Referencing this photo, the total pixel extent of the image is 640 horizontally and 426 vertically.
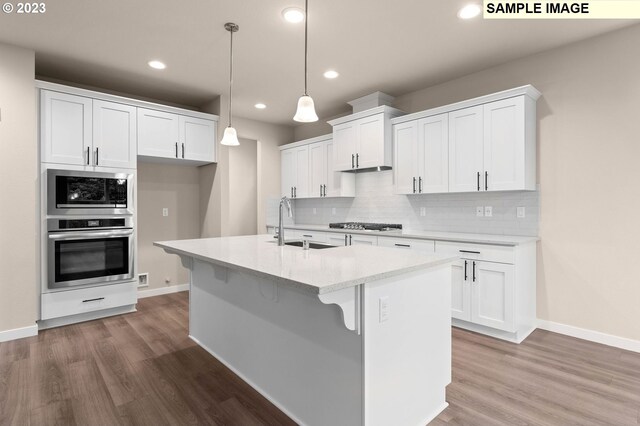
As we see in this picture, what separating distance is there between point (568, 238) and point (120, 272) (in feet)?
15.7

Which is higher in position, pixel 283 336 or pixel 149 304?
pixel 283 336

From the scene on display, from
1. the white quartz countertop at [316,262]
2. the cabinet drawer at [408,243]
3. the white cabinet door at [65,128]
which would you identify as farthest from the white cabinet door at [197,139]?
the cabinet drawer at [408,243]

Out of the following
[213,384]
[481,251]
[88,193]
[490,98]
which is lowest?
[213,384]

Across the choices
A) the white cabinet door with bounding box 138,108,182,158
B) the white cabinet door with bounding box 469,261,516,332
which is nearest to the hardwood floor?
the white cabinet door with bounding box 469,261,516,332

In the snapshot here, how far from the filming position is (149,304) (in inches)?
174

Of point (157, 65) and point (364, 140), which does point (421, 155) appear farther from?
point (157, 65)

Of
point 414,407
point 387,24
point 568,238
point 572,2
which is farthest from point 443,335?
point 572,2

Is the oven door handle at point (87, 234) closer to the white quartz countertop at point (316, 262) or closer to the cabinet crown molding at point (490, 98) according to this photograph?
the white quartz countertop at point (316, 262)

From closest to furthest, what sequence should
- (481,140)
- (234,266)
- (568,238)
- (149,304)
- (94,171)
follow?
(234,266), (568,238), (481,140), (94,171), (149,304)

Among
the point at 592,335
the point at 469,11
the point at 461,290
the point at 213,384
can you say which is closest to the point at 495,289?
the point at 461,290

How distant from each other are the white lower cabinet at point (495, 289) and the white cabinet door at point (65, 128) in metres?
4.02

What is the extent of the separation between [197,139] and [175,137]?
30 cm

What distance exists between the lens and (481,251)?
3.24 metres

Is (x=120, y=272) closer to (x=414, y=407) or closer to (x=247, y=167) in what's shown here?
(x=247, y=167)
